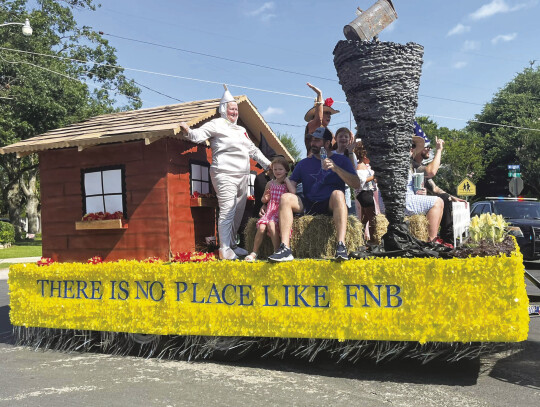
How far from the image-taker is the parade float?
11.6ft

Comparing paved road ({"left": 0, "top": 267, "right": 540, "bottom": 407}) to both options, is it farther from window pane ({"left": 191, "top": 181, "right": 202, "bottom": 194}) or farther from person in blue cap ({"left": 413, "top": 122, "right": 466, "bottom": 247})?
window pane ({"left": 191, "top": 181, "right": 202, "bottom": 194})

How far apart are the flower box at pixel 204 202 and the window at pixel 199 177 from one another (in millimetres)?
139

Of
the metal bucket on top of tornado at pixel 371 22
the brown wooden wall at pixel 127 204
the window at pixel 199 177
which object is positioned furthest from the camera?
the window at pixel 199 177

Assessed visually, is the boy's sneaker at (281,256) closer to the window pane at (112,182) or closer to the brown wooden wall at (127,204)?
the brown wooden wall at (127,204)

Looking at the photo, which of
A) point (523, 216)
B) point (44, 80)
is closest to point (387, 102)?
point (523, 216)

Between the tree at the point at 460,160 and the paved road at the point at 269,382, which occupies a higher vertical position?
the tree at the point at 460,160

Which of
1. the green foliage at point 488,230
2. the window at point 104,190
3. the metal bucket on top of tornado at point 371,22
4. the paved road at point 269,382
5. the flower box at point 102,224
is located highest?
the metal bucket on top of tornado at point 371,22

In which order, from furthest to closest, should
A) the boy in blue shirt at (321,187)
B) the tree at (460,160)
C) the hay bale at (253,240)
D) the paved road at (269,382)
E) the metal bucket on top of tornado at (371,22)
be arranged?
the tree at (460,160) < the hay bale at (253,240) < the boy in blue shirt at (321,187) < the metal bucket on top of tornado at (371,22) < the paved road at (269,382)

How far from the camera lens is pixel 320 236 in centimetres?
481

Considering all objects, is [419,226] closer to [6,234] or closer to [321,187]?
[321,187]

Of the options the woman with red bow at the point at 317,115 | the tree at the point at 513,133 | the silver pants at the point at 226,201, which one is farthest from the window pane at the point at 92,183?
the tree at the point at 513,133

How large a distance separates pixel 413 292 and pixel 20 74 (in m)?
21.6

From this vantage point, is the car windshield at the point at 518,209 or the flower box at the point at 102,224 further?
the car windshield at the point at 518,209

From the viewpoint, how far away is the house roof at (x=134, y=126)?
547 centimetres
